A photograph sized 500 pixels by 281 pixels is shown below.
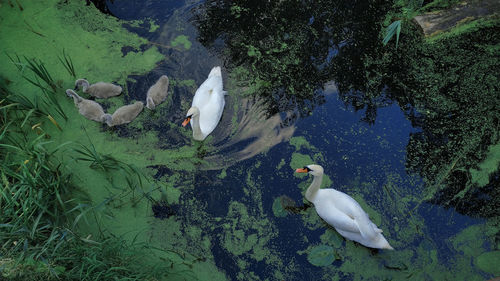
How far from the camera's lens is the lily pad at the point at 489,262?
122 inches

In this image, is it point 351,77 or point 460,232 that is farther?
point 351,77

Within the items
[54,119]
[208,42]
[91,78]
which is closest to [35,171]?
[54,119]

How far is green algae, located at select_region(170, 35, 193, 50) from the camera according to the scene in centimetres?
447

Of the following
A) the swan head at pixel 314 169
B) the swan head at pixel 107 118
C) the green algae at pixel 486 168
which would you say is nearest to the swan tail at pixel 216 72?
the swan head at pixel 107 118

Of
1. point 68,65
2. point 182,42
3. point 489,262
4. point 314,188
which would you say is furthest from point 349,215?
point 68,65

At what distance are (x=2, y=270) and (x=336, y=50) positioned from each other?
12.4 feet

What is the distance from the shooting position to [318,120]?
393 centimetres

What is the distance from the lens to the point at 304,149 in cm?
374

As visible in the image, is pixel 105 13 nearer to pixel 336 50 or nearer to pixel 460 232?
pixel 336 50

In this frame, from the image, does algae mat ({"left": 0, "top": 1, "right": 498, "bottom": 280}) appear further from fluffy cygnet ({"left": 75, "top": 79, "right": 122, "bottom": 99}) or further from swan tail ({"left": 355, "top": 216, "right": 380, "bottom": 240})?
swan tail ({"left": 355, "top": 216, "right": 380, "bottom": 240})

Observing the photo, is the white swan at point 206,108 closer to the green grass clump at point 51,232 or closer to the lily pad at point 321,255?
the green grass clump at point 51,232

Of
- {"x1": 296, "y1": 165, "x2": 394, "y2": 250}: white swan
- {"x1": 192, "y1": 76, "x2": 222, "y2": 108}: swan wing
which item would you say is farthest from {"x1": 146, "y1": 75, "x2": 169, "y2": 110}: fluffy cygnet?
{"x1": 296, "y1": 165, "x2": 394, "y2": 250}: white swan

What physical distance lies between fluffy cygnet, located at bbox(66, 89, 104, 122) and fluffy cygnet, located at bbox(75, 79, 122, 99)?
0.15 m

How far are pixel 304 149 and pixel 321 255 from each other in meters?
1.04
